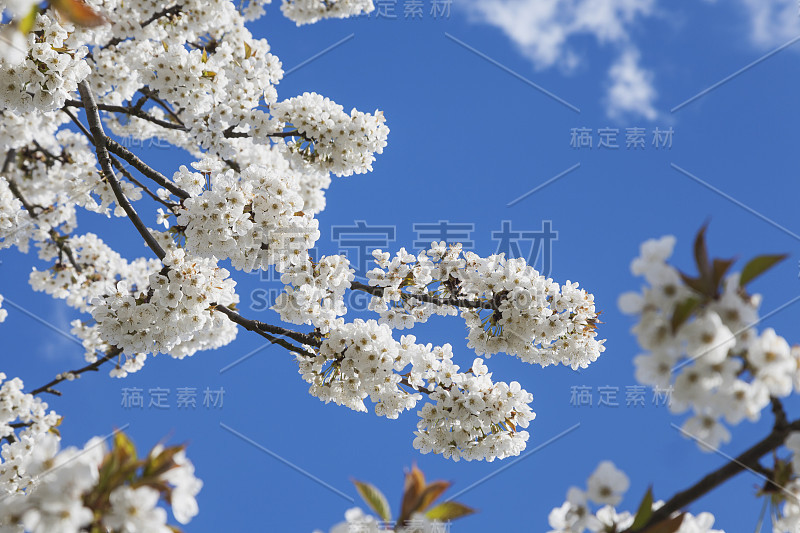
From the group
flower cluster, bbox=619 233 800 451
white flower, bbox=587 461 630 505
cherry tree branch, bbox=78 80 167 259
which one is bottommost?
white flower, bbox=587 461 630 505

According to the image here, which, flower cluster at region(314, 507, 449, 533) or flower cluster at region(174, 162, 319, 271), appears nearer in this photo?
flower cluster at region(314, 507, 449, 533)

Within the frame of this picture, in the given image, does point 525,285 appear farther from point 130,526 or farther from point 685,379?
point 130,526

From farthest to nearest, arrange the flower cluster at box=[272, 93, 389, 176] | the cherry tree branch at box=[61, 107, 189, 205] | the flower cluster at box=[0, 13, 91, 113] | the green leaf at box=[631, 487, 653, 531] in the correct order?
the flower cluster at box=[272, 93, 389, 176] → the cherry tree branch at box=[61, 107, 189, 205] → the flower cluster at box=[0, 13, 91, 113] → the green leaf at box=[631, 487, 653, 531]

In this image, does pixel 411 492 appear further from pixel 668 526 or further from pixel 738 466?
pixel 738 466

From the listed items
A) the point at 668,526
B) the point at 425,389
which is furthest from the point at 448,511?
the point at 425,389

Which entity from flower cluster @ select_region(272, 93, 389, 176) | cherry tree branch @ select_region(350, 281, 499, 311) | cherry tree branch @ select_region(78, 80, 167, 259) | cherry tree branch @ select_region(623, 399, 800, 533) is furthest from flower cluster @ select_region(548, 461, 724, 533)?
flower cluster @ select_region(272, 93, 389, 176)

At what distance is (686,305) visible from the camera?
1472 millimetres

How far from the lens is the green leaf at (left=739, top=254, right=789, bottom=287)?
4.75 feet

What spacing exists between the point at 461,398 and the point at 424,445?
1.93 feet

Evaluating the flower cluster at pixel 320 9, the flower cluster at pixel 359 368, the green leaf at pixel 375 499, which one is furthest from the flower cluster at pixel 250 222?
the flower cluster at pixel 320 9

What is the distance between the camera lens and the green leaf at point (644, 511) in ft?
5.46

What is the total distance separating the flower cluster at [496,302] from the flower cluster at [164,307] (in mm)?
1440

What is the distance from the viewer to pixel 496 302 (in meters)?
4.66

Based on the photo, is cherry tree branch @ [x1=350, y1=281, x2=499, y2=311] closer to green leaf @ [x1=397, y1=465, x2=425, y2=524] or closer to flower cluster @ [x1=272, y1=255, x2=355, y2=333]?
flower cluster @ [x1=272, y1=255, x2=355, y2=333]
